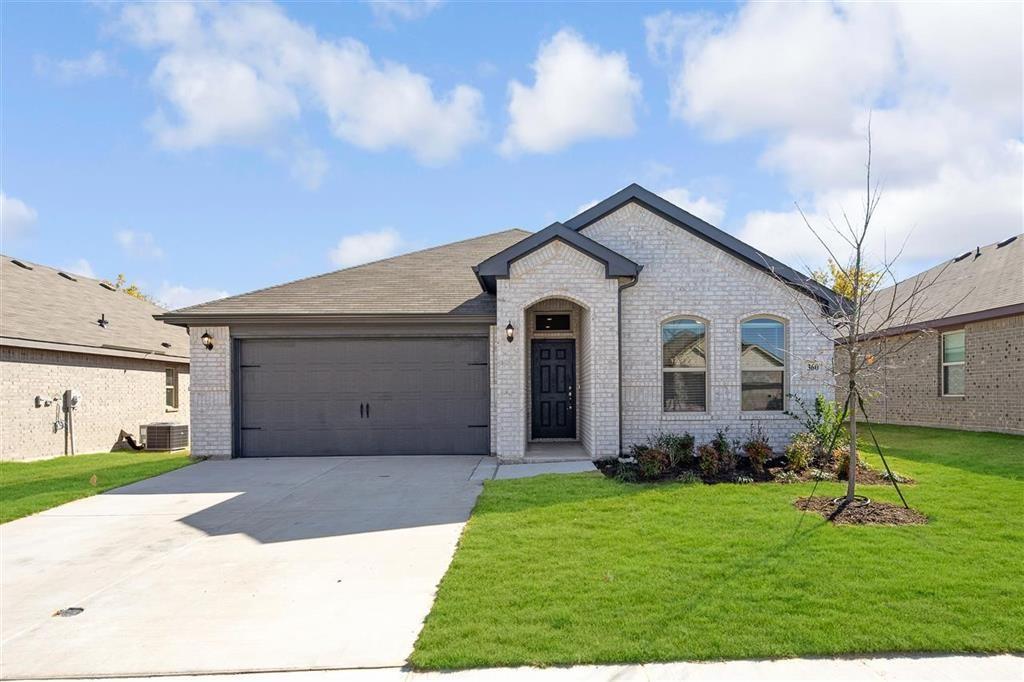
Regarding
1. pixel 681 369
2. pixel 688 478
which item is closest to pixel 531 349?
pixel 681 369

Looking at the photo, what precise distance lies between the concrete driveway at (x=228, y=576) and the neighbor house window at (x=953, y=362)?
47.4ft

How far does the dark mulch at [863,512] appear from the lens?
22.6 ft

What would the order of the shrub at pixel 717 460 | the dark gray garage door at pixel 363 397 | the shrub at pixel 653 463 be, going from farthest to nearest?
the dark gray garage door at pixel 363 397, the shrub at pixel 717 460, the shrub at pixel 653 463

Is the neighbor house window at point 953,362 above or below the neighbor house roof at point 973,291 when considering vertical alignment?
below

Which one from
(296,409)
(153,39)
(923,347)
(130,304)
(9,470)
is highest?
(153,39)

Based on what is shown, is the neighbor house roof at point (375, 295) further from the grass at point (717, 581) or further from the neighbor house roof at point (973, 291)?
the neighbor house roof at point (973, 291)

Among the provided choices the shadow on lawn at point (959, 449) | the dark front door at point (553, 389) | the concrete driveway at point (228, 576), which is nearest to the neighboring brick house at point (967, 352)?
the shadow on lawn at point (959, 449)

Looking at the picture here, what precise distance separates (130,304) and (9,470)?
10.2 meters

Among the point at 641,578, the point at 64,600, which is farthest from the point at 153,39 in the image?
the point at 641,578

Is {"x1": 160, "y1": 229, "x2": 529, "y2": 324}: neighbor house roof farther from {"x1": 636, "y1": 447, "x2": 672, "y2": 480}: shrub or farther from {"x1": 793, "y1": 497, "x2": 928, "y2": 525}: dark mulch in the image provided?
{"x1": 793, "y1": 497, "x2": 928, "y2": 525}: dark mulch

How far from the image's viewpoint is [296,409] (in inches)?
526

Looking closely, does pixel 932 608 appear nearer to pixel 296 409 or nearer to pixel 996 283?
pixel 296 409

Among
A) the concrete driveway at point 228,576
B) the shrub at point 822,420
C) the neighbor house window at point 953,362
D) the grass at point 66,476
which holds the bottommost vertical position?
the grass at point 66,476

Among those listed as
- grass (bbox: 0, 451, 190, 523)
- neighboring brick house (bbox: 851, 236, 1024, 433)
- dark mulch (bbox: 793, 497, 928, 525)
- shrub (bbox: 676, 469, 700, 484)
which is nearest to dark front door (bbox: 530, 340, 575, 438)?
shrub (bbox: 676, 469, 700, 484)
